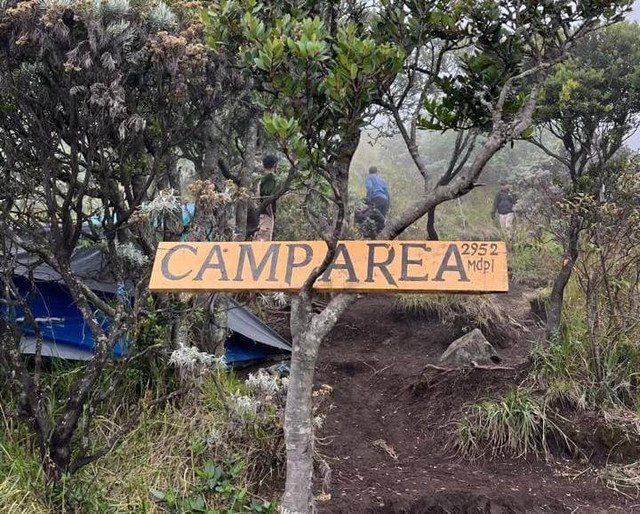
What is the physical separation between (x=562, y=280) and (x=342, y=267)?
3.37 metres

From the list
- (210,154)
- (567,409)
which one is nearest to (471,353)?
(567,409)

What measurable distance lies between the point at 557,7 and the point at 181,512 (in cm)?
306

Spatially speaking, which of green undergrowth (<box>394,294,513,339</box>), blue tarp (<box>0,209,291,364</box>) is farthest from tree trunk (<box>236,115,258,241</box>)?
green undergrowth (<box>394,294,513,339</box>)

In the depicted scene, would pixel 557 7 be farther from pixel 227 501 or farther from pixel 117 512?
pixel 117 512

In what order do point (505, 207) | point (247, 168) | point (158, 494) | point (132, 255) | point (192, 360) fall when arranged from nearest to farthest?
1. point (158, 494)
2. point (192, 360)
3. point (132, 255)
4. point (247, 168)
5. point (505, 207)

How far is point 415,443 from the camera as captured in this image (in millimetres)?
5332

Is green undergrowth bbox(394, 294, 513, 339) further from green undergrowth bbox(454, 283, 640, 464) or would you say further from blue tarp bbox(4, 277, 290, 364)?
blue tarp bbox(4, 277, 290, 364)

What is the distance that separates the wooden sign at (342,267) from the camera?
2.89 m

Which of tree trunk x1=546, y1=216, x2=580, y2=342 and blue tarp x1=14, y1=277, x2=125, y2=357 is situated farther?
tree trunk x1=546, y1=216, x2=580, y2=342

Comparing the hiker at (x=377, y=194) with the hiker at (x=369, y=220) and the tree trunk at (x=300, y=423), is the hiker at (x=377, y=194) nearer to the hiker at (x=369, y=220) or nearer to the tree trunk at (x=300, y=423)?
the hiker at (x=369, y=220)

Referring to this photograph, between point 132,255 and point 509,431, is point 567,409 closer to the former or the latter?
point 509,431

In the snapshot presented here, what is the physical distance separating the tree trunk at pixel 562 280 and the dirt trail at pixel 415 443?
1.42ft

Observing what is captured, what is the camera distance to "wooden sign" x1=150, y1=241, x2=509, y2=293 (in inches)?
114

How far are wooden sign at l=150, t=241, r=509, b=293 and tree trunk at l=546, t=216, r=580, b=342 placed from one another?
297 cm
